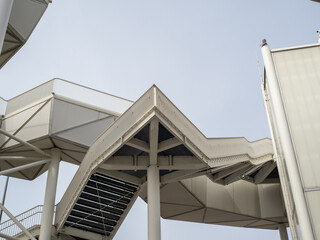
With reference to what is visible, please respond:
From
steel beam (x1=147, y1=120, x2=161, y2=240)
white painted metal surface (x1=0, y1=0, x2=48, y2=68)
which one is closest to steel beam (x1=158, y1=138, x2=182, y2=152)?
steel beam (x1=147, y1=120, x2=161, y2=240)

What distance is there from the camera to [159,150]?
17.5 meters

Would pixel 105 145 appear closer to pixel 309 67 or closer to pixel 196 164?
pixel 196 164

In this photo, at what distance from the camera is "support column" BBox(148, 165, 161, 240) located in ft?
55.1


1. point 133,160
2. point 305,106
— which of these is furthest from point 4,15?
point 305,106

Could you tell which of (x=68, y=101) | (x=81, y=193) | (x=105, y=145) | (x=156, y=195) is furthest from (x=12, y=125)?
(x=156, y=195)

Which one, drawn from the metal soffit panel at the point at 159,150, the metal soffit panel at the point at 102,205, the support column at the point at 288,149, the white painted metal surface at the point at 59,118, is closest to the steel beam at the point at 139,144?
the metal soffit panel at the point at 159,150

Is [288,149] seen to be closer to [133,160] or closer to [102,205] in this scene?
[133,160]

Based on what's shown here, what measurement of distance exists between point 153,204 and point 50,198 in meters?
8.82

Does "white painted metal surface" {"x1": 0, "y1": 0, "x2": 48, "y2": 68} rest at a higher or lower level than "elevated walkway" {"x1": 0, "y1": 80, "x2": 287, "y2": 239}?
higher

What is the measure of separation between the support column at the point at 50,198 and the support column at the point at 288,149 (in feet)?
44.7

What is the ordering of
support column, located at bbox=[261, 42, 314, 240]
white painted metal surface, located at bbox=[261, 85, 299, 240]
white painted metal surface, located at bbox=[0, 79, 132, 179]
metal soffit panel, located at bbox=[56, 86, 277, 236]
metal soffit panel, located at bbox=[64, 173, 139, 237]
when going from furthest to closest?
white painted metal surface, located at bbox=[0, 79, 132, 179] < metal soffit panel, located at bbox=[64, 173, 139, 237] < metal soffit panel, located at bbox=[56, 86, 277, 236] < white painted metal surface, located at bbox=[261, 85, 299, 240] < support column, located at bbox=[261, 42, 314, 240]

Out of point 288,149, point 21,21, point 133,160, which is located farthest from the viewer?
point 21,21

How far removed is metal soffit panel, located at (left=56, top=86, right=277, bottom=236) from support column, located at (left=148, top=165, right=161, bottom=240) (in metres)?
0.42

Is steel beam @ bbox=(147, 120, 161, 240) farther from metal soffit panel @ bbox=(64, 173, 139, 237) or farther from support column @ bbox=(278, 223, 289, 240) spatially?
support column @ bbox=(278, 223, 289, 240)
